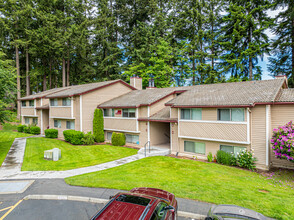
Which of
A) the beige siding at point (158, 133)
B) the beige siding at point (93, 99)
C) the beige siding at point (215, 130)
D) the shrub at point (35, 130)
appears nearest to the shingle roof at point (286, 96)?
the beige siding at point (215, 130)

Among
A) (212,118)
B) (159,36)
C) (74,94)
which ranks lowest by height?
(212,118)

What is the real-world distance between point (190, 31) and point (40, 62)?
36.2 meters

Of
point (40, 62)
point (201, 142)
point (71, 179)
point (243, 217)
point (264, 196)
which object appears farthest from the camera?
point (40, 62)

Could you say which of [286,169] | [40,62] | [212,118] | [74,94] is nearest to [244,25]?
[212,118]

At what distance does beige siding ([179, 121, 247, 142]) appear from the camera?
12.8 metres

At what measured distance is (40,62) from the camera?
4462cm

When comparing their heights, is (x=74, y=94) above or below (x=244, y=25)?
below

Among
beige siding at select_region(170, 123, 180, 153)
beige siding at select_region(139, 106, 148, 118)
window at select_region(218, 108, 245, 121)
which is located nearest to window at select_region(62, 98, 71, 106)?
beige siding at select_region(139, 106, 148, 118)

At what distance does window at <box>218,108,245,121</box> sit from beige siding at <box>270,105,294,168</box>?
2508 mm

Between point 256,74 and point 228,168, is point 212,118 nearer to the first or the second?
point 228,168

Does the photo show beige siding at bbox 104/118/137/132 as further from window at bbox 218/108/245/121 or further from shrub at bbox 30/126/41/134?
shrub at bbox 30/126/41/134

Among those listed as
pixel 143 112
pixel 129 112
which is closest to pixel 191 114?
pixel 143 112

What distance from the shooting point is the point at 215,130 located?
1391cm

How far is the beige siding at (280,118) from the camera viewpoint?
1268cm
